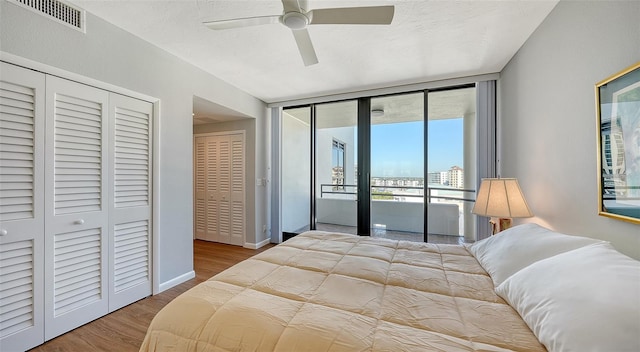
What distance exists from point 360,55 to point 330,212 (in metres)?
2.55

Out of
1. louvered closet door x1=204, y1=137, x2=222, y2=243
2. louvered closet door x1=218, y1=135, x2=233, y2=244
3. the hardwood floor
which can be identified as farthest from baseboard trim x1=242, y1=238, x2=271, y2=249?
the hardwood floor

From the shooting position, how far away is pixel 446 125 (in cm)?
342

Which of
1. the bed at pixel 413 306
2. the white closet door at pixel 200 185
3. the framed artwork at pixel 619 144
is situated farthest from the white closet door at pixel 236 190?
the framed artwork at pixel 619 144

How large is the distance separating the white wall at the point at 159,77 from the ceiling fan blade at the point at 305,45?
5.31 feet

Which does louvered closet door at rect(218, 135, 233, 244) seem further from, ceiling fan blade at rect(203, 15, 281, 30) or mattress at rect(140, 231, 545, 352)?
mattress at rect(140, 231, 545, 352)

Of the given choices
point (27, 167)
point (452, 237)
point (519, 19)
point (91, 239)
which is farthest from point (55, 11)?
point (452, 237)

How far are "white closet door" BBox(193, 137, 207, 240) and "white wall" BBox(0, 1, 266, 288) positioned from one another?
1.46 meters

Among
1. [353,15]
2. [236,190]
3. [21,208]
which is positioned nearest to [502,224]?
[353,15]

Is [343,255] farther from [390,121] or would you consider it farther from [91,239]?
[390,121]

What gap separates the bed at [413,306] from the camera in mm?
788

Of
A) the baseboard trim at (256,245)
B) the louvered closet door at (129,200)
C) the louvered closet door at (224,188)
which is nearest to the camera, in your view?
the louvered closet door at (129,200)

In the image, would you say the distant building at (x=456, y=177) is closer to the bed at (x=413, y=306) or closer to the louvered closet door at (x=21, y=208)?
the bed at (x=413, y=306)

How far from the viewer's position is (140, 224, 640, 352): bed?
2.58 ft

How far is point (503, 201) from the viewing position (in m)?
2.08
